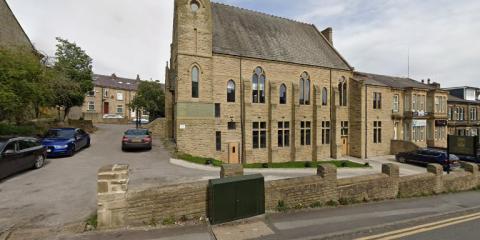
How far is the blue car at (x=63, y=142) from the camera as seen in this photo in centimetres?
1516

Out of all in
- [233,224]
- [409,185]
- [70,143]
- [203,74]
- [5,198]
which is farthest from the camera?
[203,74]

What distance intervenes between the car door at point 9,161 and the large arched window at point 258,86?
17892 mm

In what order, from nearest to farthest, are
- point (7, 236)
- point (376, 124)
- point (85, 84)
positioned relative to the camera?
point (7, 236), point (85, 84), point (376, 124)

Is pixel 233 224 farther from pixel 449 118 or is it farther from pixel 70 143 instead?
pixel 449 118

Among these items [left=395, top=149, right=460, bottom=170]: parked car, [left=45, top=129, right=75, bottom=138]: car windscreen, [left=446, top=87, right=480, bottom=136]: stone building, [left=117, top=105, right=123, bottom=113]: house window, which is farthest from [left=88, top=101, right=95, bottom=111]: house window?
[left=446, top=87, right=480, bottom=136]: stone building

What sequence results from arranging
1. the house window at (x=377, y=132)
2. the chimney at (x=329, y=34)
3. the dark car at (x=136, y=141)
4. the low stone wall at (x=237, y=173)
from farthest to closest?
1. the chimney at (x=329, y=34)
2. the house window at (x=377, y=132)
3. the dark car at (x=136, y=141)
4. the low stone wall at (x=237, y=173)

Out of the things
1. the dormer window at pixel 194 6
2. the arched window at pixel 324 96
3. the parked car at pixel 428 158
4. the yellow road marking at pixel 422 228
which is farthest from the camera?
the arched window at pixel 324 96

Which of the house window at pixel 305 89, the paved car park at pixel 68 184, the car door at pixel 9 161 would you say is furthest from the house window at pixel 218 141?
the car door at pixel 9 161

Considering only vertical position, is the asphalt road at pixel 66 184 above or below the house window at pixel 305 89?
below

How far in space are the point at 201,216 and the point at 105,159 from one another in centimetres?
1137

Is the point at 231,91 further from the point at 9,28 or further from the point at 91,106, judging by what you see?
the point at 91,106

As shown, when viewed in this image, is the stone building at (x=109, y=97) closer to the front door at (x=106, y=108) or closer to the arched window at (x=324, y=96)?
the front door at (x=106, y=108)

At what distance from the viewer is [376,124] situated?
31.6m

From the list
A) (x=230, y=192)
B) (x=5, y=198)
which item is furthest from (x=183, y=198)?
(x=5, y=198)
